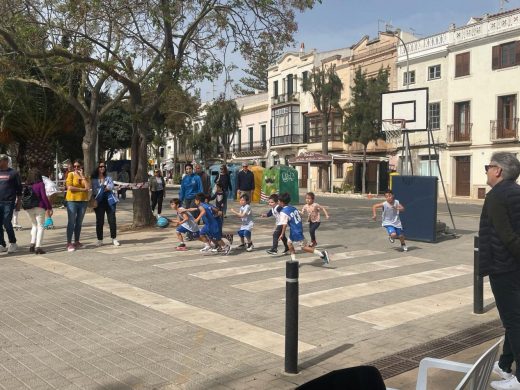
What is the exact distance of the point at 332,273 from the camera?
859cm

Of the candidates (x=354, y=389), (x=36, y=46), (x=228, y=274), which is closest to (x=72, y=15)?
(x=36, y=46)

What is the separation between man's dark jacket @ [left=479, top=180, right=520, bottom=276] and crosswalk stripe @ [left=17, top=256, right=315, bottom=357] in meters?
1.93

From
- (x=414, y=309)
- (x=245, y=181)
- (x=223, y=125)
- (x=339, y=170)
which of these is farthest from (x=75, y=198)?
(x=223, y=125)

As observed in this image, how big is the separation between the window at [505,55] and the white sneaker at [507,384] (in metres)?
31.6

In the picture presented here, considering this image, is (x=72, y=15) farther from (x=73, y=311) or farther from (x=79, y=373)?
(x=79, y=373)

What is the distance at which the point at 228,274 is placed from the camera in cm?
847

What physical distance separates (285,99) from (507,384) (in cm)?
4999

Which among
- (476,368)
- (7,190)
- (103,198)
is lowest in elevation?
(476,368)

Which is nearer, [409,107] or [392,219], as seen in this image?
[392,219]

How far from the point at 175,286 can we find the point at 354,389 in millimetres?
5853

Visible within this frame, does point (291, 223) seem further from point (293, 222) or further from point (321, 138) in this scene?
point (321, 138)

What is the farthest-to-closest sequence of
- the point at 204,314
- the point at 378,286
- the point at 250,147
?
1. the point at 250,147
2. the point at 378,286
3. the point at 204,314

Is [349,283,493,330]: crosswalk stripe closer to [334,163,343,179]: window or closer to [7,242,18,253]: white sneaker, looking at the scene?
[7,242,18,253]: white sneaker

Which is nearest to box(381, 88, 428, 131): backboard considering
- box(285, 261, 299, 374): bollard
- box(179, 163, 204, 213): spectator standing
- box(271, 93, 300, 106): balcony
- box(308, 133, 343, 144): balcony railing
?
box(179, 163, 204, 213): spectator standing
